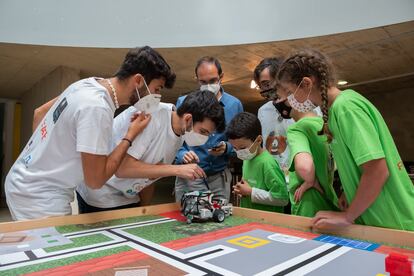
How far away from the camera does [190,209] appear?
4.26ft

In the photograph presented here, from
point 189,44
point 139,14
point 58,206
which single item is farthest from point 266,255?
point 139,14

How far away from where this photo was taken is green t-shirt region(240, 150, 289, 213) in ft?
5.53

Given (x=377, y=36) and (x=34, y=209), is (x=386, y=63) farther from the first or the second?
(x=34, y=209)

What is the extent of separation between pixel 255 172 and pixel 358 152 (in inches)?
34.3

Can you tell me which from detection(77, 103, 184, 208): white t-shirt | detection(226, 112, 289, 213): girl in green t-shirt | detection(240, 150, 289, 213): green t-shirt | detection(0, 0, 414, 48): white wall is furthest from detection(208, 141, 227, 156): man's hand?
detection(0, 0, 414, 48): white wall

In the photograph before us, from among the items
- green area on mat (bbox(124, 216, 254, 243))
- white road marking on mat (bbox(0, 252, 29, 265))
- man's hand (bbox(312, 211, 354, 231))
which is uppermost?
man's hand (bbox(312, 211, 354, 231))

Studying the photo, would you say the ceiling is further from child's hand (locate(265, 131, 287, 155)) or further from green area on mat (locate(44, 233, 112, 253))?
green area on mat (locate(44, 233, 112, 253))

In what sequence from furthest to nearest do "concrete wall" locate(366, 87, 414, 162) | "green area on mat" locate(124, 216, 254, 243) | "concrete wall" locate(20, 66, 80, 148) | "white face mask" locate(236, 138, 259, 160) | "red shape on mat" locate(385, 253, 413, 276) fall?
"concrete wall" locate(366, 87, 414, 162)
"concrete wall" locate(20, 66, 80, 148)
"white face mask" locate(236, 138, 259, 160)
"green area on mat" locate(124, 216, 254, 243)
"red shape on mat" locate(385, 253, 413, 276)

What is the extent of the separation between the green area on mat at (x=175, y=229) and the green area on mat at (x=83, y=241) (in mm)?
110

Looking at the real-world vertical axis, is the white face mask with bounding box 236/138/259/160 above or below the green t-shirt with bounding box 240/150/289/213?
above

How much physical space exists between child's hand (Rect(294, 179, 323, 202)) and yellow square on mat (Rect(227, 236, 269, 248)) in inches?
16.7

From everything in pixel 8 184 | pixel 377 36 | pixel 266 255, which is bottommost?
pixel 266 255

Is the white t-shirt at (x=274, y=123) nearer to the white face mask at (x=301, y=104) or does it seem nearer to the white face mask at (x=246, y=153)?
the white face mask at (x=246, y=153)

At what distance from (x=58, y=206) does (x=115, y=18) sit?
375 centimetres
